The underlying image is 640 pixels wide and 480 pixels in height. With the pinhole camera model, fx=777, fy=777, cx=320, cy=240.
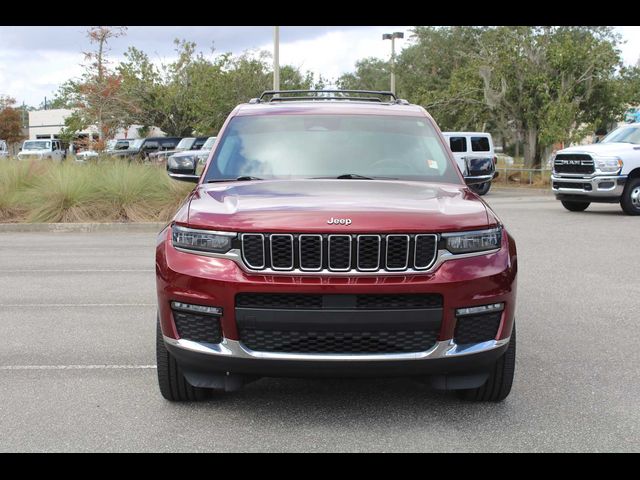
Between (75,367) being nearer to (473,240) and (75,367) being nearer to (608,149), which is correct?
(473,240)

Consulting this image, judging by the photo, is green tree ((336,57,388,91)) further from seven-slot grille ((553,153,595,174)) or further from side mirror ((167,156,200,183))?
side mirror ((167,156,200,183))

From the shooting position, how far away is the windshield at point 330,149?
514cm

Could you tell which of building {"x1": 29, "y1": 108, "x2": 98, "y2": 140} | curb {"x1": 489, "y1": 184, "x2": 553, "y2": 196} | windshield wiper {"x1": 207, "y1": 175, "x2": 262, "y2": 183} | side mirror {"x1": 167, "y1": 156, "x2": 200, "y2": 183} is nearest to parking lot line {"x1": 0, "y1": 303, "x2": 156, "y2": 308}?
side mirror {"x1": 167, "y1": 156, "x2": 200, "y2": 183}

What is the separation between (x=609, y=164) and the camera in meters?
16.5

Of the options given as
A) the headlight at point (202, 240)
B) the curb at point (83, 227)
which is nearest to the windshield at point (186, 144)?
the curb at point (83, 227)

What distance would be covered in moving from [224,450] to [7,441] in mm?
1122

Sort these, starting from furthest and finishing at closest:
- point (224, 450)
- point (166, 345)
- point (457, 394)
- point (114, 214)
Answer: point (114, 214)
point (457, 394)
point (166, 345)
point (224, 450)

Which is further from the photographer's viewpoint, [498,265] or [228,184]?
→ [228,184]

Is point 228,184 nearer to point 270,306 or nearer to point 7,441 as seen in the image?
point 270,306

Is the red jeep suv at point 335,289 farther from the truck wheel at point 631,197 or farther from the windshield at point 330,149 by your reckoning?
the truck wheel at point 631,197

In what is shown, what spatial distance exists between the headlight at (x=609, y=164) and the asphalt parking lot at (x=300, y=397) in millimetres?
8758

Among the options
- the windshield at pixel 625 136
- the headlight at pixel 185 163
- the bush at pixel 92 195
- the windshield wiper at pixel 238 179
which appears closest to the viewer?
the windshield wiper at pixel 238 179

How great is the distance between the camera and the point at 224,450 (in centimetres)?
386

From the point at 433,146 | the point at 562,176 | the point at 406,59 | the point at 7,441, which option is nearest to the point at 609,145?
the point at 562,176
